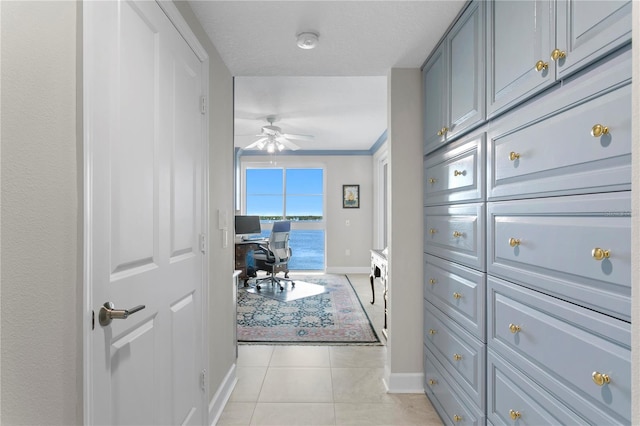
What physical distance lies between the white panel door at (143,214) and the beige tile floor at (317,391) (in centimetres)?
53

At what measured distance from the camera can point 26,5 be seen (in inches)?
30.7

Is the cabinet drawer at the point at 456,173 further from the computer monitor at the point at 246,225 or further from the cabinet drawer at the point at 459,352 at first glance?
the computer monitor at the point at 246,225

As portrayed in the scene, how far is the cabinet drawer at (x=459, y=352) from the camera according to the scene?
1567mm

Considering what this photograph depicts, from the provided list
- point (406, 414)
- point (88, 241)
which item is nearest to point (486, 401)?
point (406, 414)

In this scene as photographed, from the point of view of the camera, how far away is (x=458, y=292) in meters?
1.80

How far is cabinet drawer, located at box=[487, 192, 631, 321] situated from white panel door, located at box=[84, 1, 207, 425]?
1.39 m

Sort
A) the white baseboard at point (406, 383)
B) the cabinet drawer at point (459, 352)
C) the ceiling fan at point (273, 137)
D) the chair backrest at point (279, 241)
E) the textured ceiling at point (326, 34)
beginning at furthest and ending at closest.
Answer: the chair backrest at point (279, 241)
the ceiling fan at point (273, 137)
the white baseboard at point (406, 383)
the textured ceiling at point (326, 34)
the cabinet drawer at point (459, 352)

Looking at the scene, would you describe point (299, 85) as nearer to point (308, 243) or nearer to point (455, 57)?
point (455, 57)

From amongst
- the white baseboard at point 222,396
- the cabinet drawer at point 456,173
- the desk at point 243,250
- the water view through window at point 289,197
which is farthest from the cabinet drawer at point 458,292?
the water view through window at point 289,197

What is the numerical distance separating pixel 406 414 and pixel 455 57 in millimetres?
2141

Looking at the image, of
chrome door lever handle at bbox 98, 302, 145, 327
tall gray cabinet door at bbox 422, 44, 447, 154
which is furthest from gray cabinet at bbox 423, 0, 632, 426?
chrome door lever handle at bbox 98, 302, 145, 327

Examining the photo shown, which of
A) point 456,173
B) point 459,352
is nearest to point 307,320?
point 459,352

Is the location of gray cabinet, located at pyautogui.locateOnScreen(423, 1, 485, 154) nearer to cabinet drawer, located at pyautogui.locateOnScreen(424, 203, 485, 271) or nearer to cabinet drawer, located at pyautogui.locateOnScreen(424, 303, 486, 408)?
cabinet drawer, located at pyautogui.locateOnScreen(424, 203, 485, 271)

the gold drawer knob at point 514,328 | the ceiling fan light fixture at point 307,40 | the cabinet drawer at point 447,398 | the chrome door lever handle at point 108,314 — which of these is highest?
the ceiling fan light fixture at point 307,40
